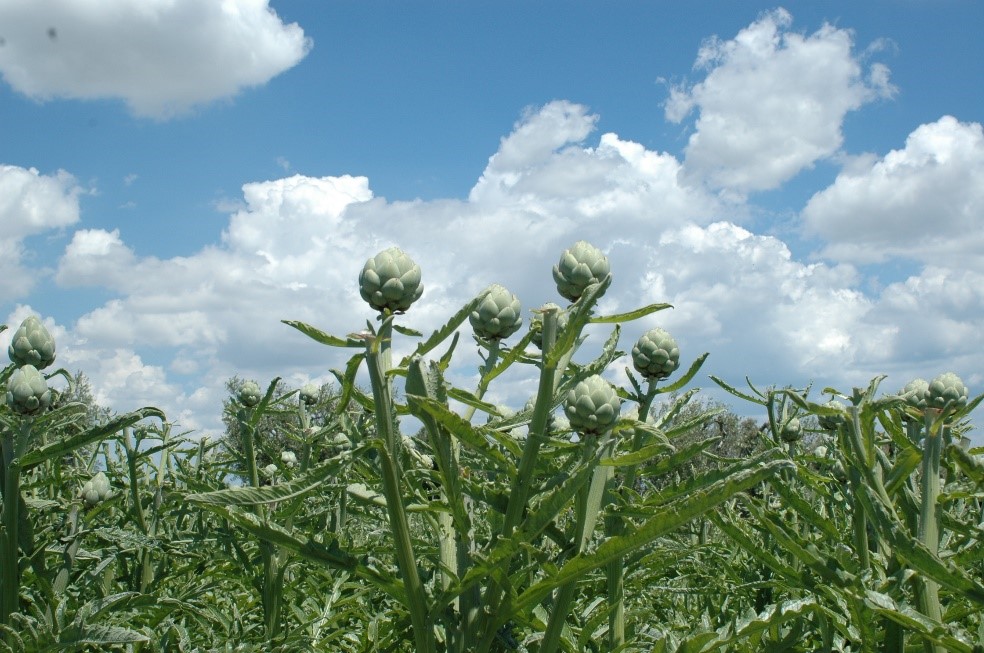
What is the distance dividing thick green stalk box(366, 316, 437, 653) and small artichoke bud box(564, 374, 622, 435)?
345mm

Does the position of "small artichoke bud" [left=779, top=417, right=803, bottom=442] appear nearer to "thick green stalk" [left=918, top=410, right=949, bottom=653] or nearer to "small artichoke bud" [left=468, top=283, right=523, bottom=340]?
"thick green stalk" [left=918, top=410, right=949, bottom=653]

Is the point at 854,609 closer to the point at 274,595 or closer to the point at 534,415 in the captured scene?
the point at 534,415

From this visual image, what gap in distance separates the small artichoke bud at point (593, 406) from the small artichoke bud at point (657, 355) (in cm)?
58

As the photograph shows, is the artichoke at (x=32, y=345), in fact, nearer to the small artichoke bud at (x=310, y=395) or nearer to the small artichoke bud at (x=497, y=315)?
the small artichoke bud at (x=497, y=315)

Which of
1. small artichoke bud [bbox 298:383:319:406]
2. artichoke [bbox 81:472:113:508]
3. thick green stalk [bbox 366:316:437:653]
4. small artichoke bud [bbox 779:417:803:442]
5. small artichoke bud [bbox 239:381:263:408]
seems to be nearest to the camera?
thick green stalk [bbox 366:316:437:653]

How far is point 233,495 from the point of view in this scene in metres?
1.33

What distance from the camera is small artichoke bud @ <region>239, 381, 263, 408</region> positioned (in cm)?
385

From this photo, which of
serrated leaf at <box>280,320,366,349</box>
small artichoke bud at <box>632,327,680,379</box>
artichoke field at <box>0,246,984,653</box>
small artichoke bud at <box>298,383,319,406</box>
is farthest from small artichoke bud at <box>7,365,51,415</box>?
small artichoke bud at <box>298,383,319,406</box>

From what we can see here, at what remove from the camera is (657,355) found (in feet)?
7.11

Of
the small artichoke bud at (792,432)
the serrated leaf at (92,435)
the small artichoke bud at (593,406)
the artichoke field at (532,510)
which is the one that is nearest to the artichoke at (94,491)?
the artichoke field at (532,510)

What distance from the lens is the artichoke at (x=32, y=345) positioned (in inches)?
83.8

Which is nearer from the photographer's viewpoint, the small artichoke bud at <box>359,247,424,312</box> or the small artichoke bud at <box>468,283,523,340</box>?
the small artichoke bud at <box>359,247,424,312</box>

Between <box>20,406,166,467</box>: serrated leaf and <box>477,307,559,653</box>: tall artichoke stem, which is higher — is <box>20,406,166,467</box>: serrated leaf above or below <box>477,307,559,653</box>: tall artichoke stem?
above

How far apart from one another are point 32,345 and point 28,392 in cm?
28
